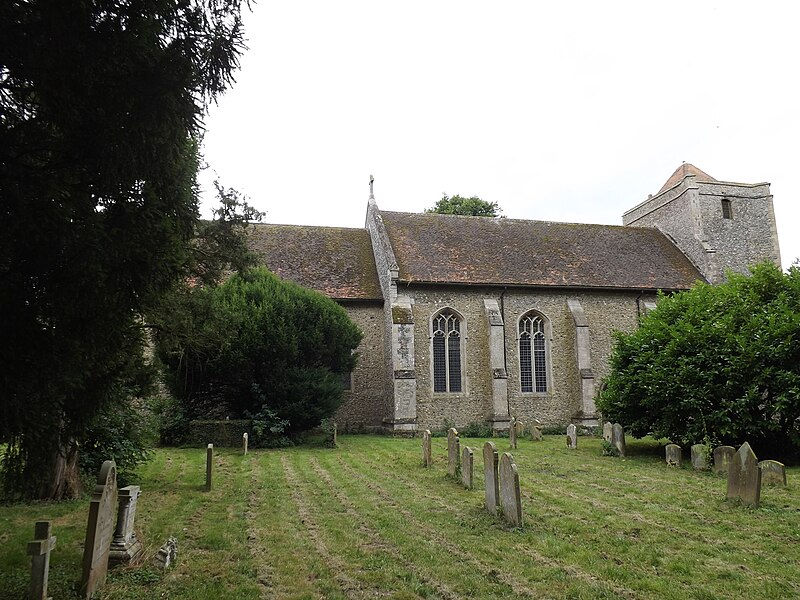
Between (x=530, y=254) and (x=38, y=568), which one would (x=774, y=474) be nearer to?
(x=38, y=568)

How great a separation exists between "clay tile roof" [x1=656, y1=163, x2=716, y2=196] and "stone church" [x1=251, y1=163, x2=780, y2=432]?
313 cm

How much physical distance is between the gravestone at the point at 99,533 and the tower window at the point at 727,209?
2761cm

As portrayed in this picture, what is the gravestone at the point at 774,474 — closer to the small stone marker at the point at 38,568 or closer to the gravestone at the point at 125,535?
the gravestone at the point at 125,535

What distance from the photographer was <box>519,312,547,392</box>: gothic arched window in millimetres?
22109

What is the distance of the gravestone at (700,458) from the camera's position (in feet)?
38.4

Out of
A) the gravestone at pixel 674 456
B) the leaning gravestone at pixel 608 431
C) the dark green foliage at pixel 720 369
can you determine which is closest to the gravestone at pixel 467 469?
the gravestone at pixel 674 456

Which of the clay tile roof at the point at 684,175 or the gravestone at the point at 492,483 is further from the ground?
the clay tile roof at the point at 684,175

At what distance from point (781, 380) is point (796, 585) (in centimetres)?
827

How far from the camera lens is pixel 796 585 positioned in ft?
16.5

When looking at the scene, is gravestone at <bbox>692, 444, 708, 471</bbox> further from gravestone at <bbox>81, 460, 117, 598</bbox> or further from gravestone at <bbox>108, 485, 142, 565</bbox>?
gravestone at <bbox>81, 460, 117, 598</bbox>

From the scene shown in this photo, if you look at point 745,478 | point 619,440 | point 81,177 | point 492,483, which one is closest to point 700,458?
point 619,440

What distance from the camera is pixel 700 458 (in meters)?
11.7

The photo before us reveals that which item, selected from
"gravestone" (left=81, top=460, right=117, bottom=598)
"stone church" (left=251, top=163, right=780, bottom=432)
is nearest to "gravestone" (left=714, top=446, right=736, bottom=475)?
"stone church" (left=251, top=163, right=780, bottom=432)

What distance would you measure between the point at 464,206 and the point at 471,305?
52.0ft
